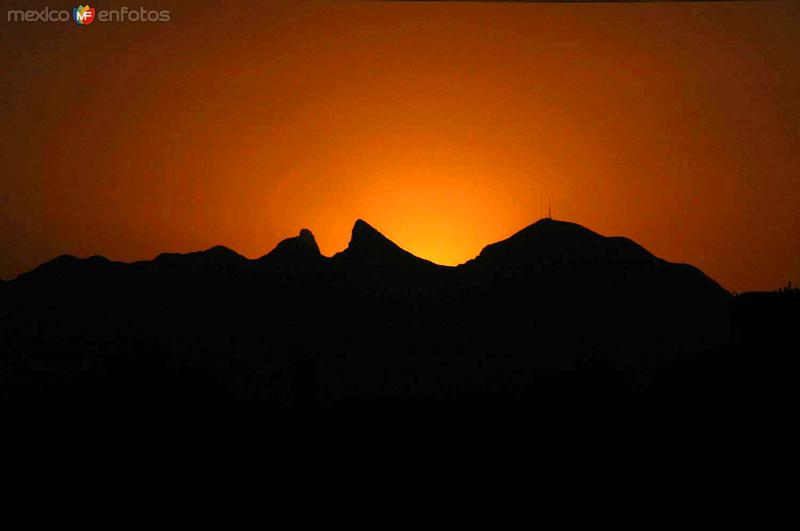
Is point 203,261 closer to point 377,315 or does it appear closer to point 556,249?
point 377,315

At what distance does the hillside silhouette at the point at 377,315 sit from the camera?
119 m

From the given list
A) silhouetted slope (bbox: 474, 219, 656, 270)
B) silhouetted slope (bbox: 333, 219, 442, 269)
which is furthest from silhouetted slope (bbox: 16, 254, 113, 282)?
silhouetted slope (bbox: 474, 219, 656, 270)

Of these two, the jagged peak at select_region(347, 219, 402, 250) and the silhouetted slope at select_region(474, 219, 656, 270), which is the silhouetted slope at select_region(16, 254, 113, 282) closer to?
the jagged peak at select_region(347, 219, 402, 250)

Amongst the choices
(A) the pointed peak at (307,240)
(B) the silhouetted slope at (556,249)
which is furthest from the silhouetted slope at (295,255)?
(B) the silhouetted slope at (556,249)

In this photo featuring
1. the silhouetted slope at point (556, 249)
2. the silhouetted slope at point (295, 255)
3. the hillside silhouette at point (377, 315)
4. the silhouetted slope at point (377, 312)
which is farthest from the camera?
the silhouetted slope at point (556, 249)

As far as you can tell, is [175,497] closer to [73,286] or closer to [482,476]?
[482,476]

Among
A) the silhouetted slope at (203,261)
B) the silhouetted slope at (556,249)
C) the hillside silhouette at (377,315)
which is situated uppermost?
the silhouetted slope at (556,249)

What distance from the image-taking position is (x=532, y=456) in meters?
52.6

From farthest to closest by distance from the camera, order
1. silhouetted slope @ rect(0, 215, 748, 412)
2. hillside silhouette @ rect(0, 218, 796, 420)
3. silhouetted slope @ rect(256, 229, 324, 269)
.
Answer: silhouetted slope @ rect(256, 229, 324, 269)
silhouetted slope @ rect(0, 215, 748, 412)
hillside silhouette @ rect(0, 218, 796, 420)

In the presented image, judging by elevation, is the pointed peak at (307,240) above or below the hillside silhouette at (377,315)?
above

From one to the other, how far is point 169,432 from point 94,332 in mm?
94102

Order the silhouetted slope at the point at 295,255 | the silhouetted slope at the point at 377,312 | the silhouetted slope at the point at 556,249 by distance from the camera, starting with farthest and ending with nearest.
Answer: the silhouetted slope at the point at 556,249 → the silhouetted slope at the point at 295,255 → the silhouetted slope at the point at 377,312

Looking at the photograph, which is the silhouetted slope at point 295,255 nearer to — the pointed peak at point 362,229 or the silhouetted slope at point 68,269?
the pointed peak at point 362,229

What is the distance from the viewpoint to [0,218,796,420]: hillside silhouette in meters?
119
